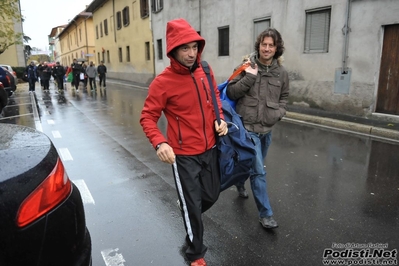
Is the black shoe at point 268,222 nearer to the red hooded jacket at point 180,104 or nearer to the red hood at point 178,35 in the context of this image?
the red hooded jacket at point 180,104

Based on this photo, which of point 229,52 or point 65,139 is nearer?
point 65,139

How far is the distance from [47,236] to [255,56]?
2407 millimetres

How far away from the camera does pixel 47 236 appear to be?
5.39ft

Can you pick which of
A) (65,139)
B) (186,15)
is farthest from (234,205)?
(186,15)

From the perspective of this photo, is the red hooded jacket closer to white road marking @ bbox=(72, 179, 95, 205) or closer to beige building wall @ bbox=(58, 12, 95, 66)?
white road marking @ bbox=(72, 179, 95, 205)

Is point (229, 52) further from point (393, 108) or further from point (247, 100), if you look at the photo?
point (247, 100)

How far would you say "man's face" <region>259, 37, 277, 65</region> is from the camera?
10.2 ft

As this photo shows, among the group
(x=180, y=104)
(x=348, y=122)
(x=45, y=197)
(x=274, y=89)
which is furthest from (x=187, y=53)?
(x=348, y=122)

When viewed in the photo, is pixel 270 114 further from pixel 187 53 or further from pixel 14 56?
pixel 14 56

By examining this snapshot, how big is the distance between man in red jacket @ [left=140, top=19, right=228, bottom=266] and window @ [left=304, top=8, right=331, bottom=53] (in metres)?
9.15

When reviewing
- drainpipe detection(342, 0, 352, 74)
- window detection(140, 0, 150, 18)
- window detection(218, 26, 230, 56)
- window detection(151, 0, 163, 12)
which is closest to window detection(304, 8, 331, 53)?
drainpipe detection(342, 0, 352, 74)

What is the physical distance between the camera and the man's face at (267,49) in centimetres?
310

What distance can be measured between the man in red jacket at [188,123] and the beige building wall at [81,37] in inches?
1533

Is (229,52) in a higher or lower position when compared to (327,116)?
higher
